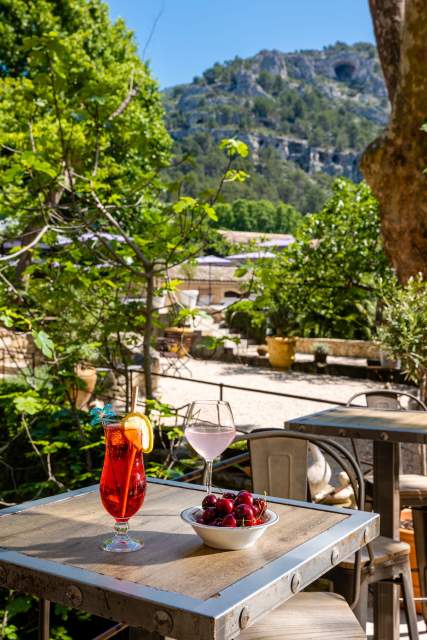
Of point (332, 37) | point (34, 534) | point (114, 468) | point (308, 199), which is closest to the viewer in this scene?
point (114, 468)

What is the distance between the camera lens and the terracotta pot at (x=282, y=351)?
14.5 m

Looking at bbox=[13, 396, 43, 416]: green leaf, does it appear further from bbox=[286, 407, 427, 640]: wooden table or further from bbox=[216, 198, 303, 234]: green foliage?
bbox=[216, 198, 303, 234]: green foliage

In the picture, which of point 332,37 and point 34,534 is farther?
point 332,37

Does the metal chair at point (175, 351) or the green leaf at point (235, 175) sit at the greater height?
the green leaf at point (235, 175)

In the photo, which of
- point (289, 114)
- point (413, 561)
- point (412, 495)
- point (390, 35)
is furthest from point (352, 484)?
point (289, 114)

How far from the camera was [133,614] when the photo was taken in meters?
1.26

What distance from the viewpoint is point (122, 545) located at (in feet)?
4.93

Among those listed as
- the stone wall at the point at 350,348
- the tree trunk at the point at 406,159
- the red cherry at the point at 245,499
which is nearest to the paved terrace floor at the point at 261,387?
the stone wall at the point at 350,348

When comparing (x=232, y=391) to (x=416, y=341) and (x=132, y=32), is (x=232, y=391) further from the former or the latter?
(x=132, y=32)

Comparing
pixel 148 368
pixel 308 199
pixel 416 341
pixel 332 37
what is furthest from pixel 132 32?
pixel 332 37

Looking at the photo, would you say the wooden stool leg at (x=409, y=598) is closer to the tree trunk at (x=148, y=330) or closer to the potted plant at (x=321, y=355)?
the tree trunk at (x=148, y=330)

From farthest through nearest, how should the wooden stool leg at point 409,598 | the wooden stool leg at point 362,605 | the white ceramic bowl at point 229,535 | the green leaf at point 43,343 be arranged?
the green leaf at point 43,343
the wooden stool leg at point 409,598
the wooden stool leg at point 362,605
the white ceramic bowl at point 229,535

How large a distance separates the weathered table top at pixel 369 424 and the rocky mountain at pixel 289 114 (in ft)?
262

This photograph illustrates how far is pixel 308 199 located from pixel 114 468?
87.8m
